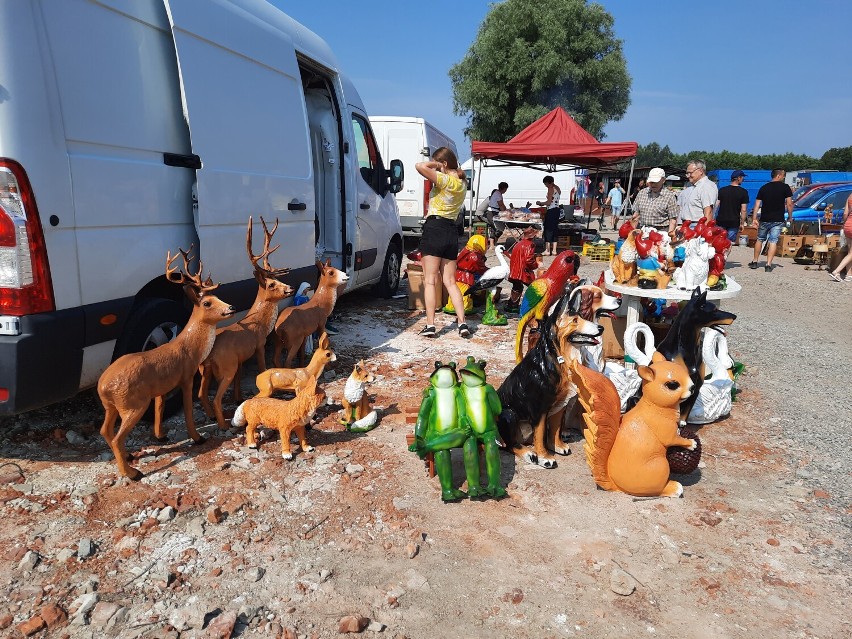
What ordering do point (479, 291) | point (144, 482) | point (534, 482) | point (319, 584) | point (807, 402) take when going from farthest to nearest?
point (479, 291), point (807, 402), point (534, 482), point (144, 482), point (319, 584)

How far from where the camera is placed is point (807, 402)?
4641 mm

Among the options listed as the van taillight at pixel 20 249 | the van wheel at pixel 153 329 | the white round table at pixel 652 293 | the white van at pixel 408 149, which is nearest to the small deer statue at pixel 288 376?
the van wheel at pixel 153 329

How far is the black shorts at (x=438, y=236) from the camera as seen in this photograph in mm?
5730

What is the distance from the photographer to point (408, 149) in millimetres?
12586

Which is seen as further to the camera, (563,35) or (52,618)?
(563,35)

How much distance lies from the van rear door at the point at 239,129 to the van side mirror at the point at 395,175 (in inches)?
70.5

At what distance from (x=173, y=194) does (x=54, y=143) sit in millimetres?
848

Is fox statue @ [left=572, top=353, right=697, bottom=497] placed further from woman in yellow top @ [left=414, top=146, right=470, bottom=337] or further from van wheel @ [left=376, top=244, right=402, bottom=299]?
van wheel @ [left=376, top=244, right=402, bottom=299]

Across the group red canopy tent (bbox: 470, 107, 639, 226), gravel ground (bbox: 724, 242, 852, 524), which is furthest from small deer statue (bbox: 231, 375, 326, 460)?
red canopy tent (bbox: 470, 107, 639, 226)

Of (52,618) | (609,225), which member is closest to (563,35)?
(609,225)

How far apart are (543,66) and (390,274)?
19.7 metres

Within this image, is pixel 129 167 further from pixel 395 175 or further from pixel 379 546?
pixel 395 175

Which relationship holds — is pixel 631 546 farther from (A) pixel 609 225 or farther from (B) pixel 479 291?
(A) pixel 609 225

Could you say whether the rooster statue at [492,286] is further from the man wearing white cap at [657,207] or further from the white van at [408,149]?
the white van at [408,149]
